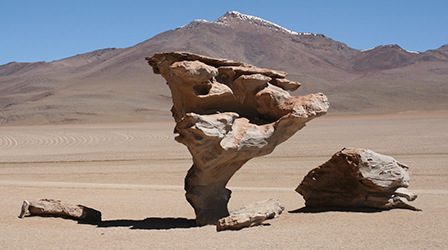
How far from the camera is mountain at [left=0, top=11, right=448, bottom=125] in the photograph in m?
57.8

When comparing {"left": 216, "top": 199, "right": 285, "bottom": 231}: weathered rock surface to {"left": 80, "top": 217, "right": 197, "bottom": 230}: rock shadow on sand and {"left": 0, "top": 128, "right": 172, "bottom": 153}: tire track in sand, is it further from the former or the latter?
{"left": 0, "top": 128, "right": 172, "bottom": 153}: tire track in sand

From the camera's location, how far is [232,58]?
108188mm

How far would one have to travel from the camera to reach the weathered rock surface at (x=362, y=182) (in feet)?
25.1

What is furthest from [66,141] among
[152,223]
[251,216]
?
[251,216]

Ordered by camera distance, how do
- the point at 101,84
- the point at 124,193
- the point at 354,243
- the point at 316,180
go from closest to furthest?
the point at 354,243, the point at 316,180, the point at 124,193, the point at 101,84

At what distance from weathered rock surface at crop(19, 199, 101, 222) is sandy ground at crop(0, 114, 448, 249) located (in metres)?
0.18

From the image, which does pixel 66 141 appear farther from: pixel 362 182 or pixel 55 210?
pixel 362 182

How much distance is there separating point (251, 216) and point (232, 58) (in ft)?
338

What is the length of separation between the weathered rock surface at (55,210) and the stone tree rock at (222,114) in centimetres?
206

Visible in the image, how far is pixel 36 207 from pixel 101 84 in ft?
258

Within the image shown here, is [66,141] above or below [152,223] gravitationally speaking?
above

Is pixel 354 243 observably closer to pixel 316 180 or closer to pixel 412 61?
pixel 316 180

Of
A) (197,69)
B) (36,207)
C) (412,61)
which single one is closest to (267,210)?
(197,69)

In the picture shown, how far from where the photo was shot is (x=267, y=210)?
7.36 meters
